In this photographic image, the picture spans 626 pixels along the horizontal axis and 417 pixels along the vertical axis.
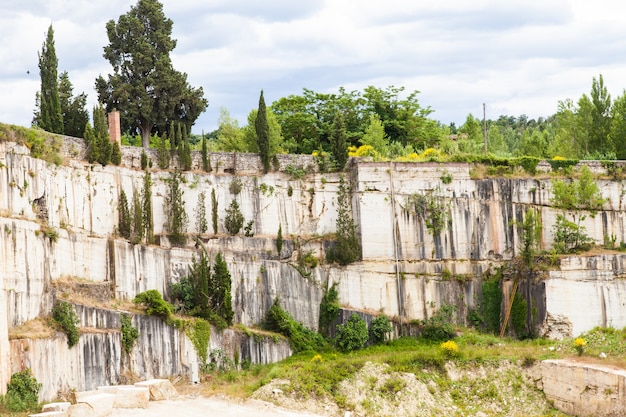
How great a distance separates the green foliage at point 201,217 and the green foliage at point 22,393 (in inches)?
578

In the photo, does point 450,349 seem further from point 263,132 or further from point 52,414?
point 52,414

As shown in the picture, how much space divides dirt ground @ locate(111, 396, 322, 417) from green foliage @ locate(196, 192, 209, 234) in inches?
433

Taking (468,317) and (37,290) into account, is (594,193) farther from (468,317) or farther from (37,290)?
(37,290)

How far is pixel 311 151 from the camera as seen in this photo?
194 feet

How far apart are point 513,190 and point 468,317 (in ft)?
23.8

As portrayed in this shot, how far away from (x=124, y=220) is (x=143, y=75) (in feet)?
30.7

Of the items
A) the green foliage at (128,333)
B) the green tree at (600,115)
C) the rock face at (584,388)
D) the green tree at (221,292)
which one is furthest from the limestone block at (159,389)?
the green tree at (600,115)

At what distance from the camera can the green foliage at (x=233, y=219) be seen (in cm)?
5156

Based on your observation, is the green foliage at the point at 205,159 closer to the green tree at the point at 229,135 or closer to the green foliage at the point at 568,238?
the green tree at the point at 229,135

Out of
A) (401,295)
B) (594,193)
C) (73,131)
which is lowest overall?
(401,295)

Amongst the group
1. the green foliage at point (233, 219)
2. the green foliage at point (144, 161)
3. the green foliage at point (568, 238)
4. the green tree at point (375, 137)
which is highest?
the green tree at point (375, 137)

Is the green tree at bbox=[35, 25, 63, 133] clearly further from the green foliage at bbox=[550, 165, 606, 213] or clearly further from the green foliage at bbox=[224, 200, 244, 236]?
the green foliage at bbox=[550, 165, 606, 213]

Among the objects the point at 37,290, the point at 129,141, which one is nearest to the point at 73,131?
the point at 37,290

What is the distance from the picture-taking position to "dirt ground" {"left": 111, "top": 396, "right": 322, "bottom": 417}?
38.9 metres
